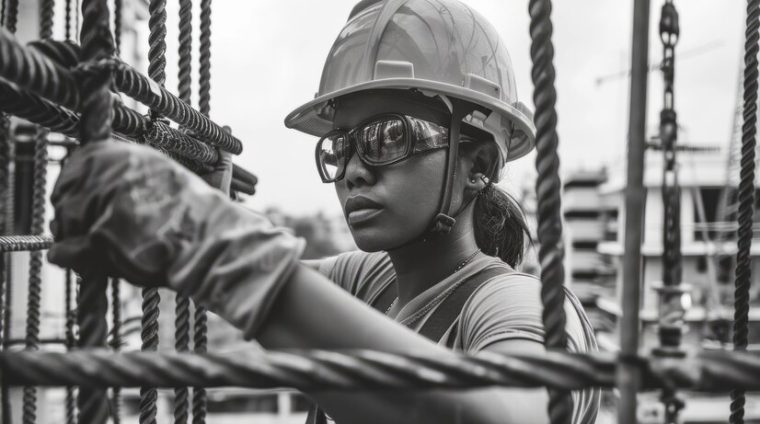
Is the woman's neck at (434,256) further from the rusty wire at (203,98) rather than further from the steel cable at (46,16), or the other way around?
the steel cable at (46,16)

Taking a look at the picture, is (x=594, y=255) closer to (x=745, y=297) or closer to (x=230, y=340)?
(x=230, y=340)

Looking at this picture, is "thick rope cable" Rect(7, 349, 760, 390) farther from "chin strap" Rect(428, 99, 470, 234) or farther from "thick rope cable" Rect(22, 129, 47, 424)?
"thick rope cable" Rect(22, 129, 47, 424)

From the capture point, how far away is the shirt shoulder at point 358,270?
298 cm

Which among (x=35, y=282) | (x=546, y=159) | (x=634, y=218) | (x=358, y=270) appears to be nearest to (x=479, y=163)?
(x=358, y=270)

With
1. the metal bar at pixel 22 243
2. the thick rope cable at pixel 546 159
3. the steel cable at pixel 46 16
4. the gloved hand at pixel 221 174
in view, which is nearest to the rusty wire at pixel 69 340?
the metal bar at pixel 22 243

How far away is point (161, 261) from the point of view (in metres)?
1.02

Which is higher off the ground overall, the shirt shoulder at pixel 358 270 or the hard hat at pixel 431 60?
the hard hat at pixel 431 60

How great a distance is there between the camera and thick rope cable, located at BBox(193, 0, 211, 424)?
6.70 feet

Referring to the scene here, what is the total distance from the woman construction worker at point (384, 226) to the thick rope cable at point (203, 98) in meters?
0.41

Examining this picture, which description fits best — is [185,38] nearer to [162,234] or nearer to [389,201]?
[389,201]

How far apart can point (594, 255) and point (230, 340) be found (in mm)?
50161

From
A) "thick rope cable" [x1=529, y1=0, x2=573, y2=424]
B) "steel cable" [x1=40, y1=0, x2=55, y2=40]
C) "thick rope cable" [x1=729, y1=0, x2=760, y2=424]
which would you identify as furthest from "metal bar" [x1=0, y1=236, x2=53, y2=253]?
"thick rope cable" [x1=729, y1=0, x2=760, y2=424]

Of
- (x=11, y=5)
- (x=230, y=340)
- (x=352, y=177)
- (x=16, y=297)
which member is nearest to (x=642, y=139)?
(x=352, y=177)

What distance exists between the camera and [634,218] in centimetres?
84
